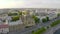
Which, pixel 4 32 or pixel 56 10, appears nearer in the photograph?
pixel 4 32

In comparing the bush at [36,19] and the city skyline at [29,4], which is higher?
the city skyline at [29,4]

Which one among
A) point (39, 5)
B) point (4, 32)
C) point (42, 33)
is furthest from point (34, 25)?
point (4, 32)

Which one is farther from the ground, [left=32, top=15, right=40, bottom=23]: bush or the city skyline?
the city skyline

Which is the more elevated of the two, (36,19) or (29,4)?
(29,4)

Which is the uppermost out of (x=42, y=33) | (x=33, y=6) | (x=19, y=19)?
(x=33, y=6)

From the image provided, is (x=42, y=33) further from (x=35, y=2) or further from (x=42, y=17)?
(x=35, y=2)

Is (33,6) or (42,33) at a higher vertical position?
(33,6)

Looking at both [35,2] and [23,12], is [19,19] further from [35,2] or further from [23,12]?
[35,2]

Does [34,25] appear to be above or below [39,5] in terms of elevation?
below

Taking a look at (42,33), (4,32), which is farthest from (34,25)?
(4,32)
